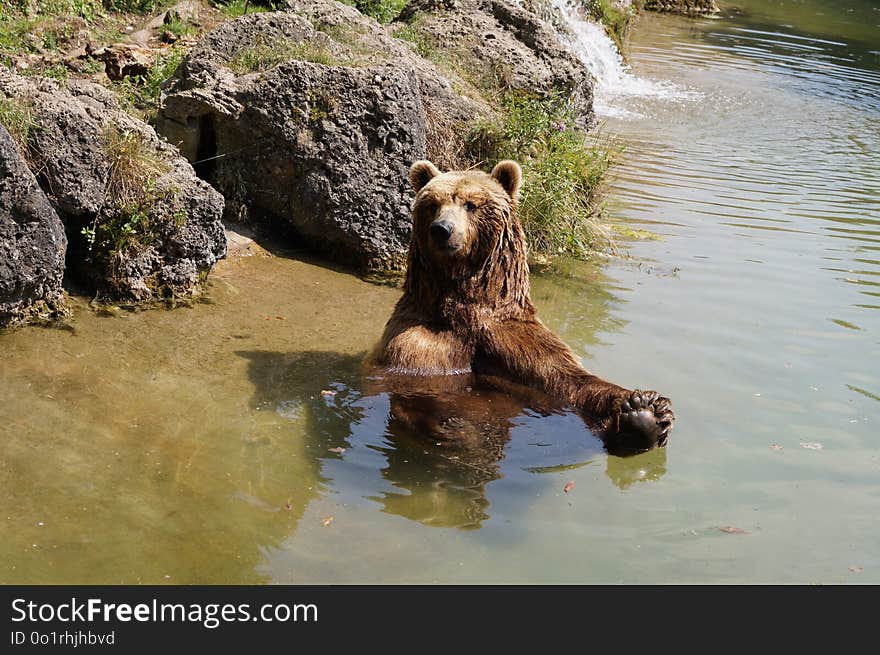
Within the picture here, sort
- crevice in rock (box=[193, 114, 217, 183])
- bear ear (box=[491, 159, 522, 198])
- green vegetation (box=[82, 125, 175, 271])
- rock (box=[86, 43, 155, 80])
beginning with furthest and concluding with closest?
rock (box=[86, 43, 155, 80]) → crevice in rock (box=[193, 114, 217, 183]) → green vegetation (box=[82, 125, 175, 271]) → bear ear (box=[491, 159, 522, 198])

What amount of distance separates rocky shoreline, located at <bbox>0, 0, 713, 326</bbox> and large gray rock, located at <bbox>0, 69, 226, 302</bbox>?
0.01 m

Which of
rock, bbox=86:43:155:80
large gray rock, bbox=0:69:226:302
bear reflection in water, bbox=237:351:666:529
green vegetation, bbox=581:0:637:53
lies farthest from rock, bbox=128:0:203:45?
green vegetation, bbox=581:0:637:53

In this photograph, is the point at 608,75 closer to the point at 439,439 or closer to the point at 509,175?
the point at 509,175

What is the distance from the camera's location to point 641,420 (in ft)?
16.0

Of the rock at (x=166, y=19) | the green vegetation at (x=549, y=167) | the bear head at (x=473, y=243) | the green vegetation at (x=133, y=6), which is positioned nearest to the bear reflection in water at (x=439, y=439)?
the bear head at (x=473, y=243)

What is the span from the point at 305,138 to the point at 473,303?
3.03 m

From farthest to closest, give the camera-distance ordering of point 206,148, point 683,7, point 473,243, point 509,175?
Result: point 683,7 < point 206,148 < point 509,175 < point 473,243

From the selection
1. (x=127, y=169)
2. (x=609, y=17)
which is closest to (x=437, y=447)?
(x=127, y=169)

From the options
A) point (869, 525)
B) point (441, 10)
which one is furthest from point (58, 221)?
point (441, 10)

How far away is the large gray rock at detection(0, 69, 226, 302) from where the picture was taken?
6.56 m

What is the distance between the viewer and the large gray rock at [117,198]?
6.56 meters

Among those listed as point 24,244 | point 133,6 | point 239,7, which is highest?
point 239,7

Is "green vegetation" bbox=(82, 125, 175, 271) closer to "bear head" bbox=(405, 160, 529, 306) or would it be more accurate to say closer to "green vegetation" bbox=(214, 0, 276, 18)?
"bear head" bbox=(405, 160, 529, 306)
